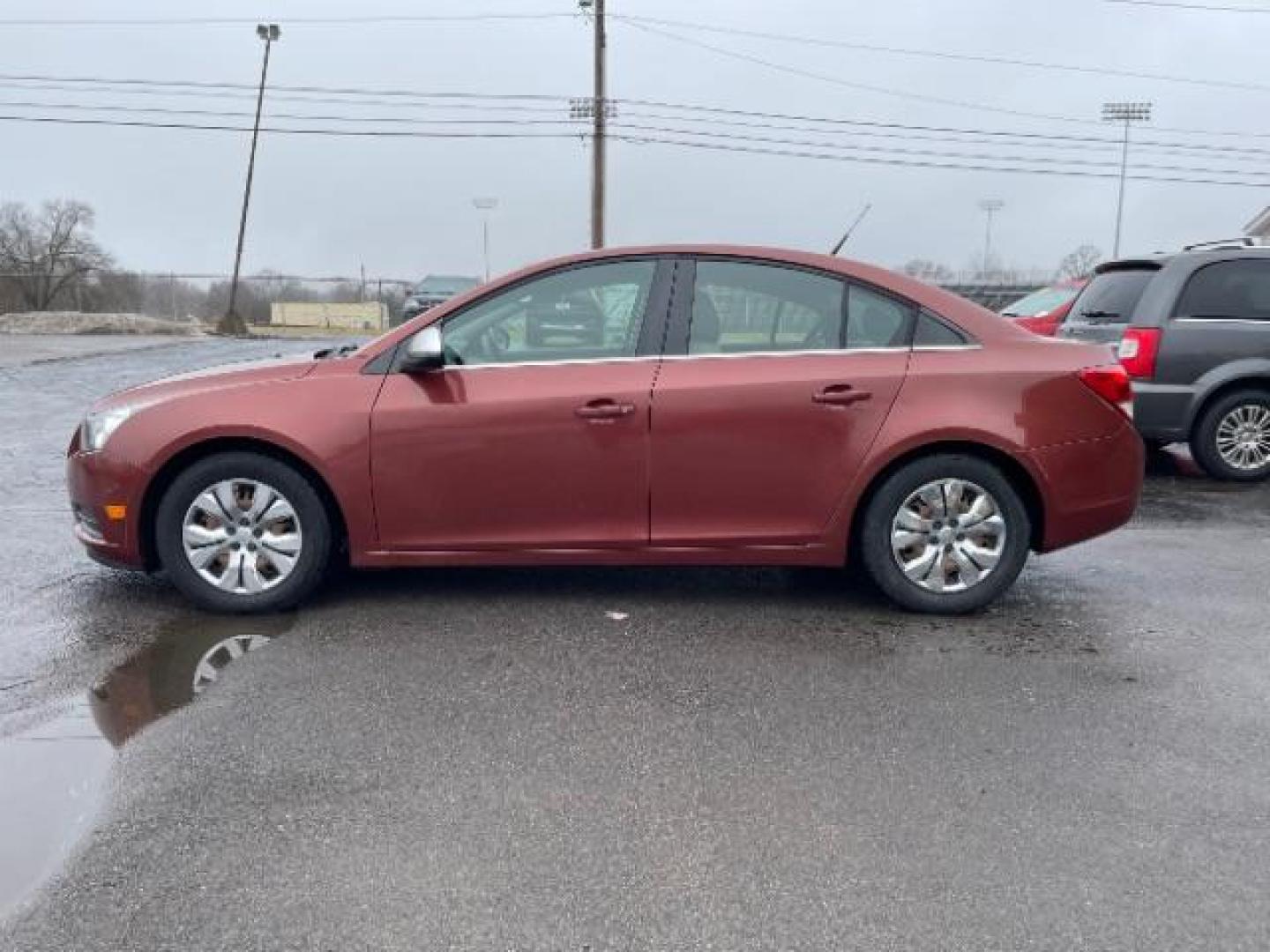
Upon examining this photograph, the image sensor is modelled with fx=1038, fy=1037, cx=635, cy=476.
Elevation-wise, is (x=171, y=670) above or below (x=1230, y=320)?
below

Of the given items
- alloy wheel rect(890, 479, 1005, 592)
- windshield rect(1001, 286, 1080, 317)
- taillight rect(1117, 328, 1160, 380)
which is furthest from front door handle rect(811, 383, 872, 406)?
windshield rect(1001, 286, 1080, 317)

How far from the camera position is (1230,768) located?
3.24 m

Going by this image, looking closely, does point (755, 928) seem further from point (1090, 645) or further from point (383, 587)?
point (383, 587)

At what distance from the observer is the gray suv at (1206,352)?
26.0 ft

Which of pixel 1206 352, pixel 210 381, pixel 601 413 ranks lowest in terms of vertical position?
pixel 601 413

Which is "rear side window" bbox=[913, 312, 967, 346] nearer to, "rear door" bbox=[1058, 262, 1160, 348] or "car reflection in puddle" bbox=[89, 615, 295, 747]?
"car reflection in puddle" bbox=[89, 615, 295, 747]

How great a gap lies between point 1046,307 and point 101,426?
37.9 feet

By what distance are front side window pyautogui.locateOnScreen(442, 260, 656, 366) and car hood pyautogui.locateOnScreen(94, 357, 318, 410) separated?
727mm

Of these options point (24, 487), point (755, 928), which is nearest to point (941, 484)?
point (755, 928)

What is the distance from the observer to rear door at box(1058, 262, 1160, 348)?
27.6 ft

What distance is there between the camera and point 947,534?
15.3 ft

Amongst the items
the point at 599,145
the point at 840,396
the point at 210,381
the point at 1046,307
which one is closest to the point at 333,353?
the point at 210,381

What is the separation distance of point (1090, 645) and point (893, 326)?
5.28 feet

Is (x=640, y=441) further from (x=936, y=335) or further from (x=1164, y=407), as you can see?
(x=1164, y=407)
